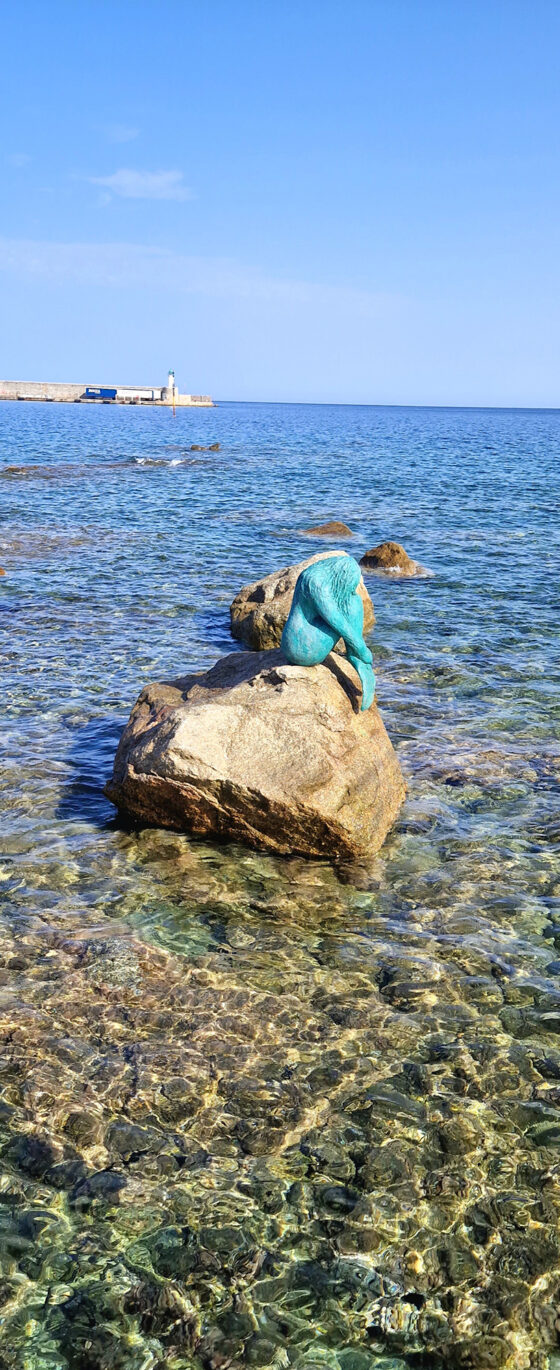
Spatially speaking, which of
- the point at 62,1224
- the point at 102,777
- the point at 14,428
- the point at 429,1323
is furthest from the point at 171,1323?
the point at 14,428

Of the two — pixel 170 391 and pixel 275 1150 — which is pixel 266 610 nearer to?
pixel 275 1150

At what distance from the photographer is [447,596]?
17.8 m

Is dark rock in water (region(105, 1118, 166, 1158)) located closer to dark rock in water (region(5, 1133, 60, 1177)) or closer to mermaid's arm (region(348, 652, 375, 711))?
dark rock in water (region(5, 1133, 60, 1177))

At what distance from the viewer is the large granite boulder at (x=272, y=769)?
7.49m

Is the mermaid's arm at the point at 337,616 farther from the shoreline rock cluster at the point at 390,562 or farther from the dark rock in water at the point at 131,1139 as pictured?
the shoreline rock cluster at the point at 390,562

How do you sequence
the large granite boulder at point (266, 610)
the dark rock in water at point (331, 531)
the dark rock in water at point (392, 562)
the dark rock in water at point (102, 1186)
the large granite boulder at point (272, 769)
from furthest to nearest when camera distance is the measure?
the dark rock in water at point (331, 531)
the dark rock in water at point (392, 562)
the large granite boulder at point (266, 610)
the large granite boulder at point (272, 769)
the dark rock in water at point (102, 1186)

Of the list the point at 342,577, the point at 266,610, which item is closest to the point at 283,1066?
the point at 342,577

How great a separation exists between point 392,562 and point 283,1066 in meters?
15.5

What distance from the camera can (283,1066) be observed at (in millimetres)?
5309

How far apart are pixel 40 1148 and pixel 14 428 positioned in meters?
75.2

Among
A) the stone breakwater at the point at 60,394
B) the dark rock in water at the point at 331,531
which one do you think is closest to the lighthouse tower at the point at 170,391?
the stone breakwater at the point at 60,394

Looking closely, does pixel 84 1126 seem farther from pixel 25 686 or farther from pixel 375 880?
pixel 25 686

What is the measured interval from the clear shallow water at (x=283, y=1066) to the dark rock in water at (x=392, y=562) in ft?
26.8

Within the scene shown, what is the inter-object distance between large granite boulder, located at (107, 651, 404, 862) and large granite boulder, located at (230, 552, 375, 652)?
4.91 metres
